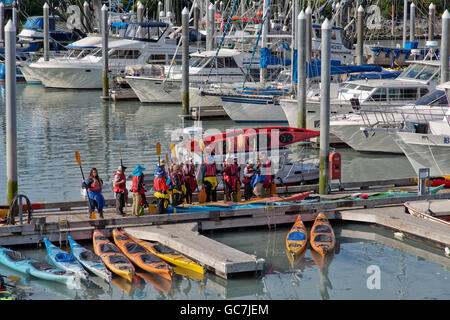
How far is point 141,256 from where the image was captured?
50.5 ft

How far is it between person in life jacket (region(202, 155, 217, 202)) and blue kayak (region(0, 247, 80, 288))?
498 cm

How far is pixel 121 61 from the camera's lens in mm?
48406

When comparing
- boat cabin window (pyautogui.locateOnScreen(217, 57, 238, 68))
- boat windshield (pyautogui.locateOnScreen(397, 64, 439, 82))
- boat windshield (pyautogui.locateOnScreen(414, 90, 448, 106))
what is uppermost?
boat cabin window (pyautogui.locateOnScreen(217, 57, 238, 68))

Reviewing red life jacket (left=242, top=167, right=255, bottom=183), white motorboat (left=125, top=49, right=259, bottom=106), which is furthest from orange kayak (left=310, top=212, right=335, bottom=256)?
white motorboat (left=125, top=49, right=259, bottom=106)

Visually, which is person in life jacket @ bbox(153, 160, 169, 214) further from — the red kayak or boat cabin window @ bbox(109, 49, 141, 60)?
boat cabin window @ bbox(109, 49, 141, 60)

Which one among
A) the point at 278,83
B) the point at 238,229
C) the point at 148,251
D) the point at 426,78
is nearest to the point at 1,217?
the point at 148,251

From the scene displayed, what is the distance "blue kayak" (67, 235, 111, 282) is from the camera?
14711 mm

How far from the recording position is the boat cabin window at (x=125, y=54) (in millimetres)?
48562

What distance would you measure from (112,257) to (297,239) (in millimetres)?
4158

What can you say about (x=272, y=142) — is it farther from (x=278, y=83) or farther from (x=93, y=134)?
(x=278, y=83)

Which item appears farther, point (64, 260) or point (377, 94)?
point (377, 94)

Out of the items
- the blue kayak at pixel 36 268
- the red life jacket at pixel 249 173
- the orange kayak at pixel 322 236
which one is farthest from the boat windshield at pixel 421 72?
the blue kayak at pixel 36 268
